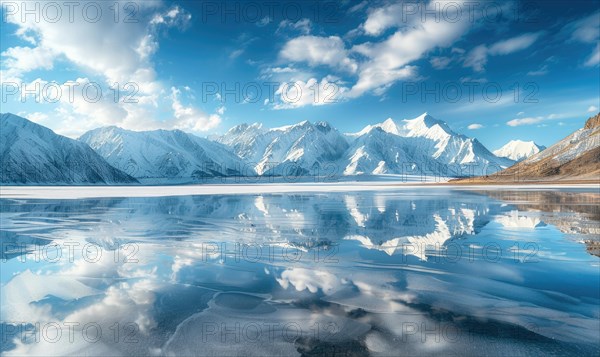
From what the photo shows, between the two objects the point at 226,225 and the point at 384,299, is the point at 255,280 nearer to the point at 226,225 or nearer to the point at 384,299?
the point at 384,299

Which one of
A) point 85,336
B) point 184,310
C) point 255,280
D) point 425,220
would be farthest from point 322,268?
point 425,220

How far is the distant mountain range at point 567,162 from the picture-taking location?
12512 centimetres

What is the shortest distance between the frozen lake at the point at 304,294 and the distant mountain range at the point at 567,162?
4935 inches

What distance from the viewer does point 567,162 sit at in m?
138

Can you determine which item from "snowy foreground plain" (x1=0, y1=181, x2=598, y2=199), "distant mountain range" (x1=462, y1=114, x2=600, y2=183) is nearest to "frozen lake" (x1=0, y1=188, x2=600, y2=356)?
"snowy foreground plain" (x1=0, y1=181, x2=598, y2=199)

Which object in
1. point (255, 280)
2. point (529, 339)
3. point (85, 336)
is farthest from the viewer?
point (255, 280)

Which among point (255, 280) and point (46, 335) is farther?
point (255, 280)

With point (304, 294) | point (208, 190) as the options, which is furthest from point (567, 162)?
point (304, 294)

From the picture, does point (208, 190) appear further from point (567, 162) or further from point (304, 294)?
point (567, 162)

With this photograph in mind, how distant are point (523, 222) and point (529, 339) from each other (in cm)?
1767

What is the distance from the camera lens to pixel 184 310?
318 inches

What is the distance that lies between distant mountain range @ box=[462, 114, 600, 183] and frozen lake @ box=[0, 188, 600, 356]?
125342 millimetres

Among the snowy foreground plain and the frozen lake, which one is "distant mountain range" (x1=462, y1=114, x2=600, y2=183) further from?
the frozen lake

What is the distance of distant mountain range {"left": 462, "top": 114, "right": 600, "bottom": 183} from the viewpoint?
125 metres
